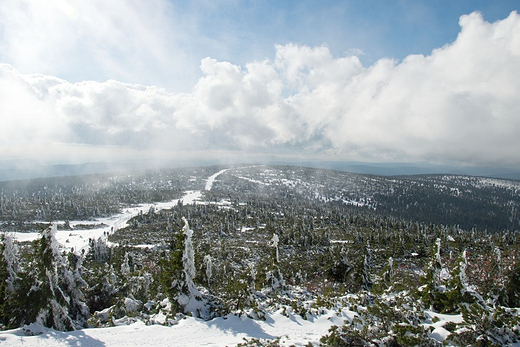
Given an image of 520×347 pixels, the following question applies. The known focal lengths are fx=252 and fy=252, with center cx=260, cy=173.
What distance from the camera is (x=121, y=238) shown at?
113562 mm

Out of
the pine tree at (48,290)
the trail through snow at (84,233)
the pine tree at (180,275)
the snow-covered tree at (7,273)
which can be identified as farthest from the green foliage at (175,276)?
the trail through snow at (84,233)

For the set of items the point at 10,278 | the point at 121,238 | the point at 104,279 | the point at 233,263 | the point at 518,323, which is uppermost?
the point at 518,323

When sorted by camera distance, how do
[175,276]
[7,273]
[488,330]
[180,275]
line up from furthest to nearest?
[7,273], [175,276], [180,275], [488,330]

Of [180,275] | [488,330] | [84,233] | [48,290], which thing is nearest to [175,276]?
[180,275]

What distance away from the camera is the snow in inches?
579

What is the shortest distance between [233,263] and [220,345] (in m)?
58.6

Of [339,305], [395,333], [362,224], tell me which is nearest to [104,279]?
[339,305]

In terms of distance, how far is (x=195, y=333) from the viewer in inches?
645

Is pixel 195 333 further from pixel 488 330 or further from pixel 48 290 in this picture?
pixel 488 330

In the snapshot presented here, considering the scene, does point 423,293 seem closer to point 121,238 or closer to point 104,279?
point 104,279

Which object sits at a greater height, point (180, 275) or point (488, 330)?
point (488, 330)

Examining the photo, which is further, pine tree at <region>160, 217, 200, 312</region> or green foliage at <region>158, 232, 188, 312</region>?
green foliage at <region>158, 232, 188, 312</region>

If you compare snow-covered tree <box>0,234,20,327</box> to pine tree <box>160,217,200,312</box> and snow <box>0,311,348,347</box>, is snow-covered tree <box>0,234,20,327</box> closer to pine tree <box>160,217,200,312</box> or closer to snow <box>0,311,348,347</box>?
snow <box>0,311,348,347</box>

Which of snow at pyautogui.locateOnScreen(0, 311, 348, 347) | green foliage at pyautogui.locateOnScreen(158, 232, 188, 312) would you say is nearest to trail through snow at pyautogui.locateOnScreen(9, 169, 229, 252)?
green foliage at pyautogui.locateOnScreen(158, 232, 188, 312)
